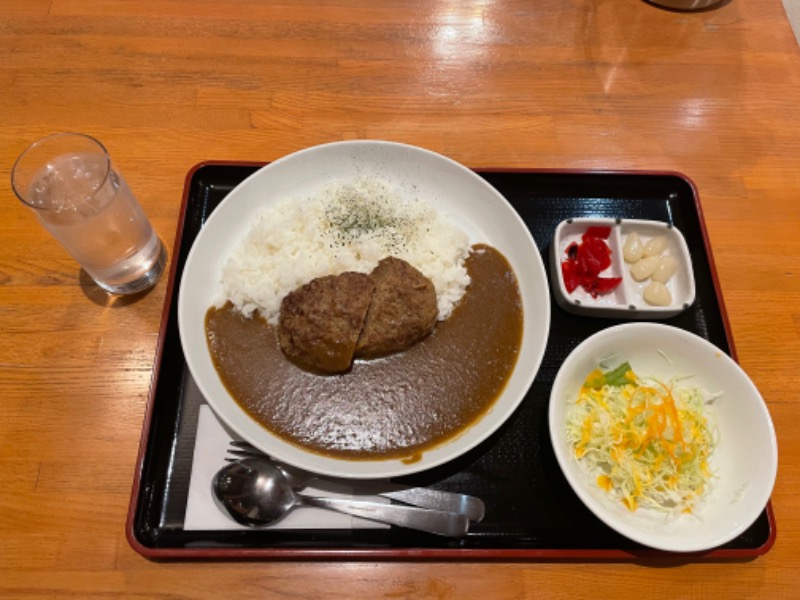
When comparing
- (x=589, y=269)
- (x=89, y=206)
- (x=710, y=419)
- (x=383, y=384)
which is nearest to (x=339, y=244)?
(x=383, y=384)

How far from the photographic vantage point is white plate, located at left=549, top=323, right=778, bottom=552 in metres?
1.79

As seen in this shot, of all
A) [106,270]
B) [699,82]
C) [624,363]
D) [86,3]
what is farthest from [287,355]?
[699,82]

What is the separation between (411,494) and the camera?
1.91 m

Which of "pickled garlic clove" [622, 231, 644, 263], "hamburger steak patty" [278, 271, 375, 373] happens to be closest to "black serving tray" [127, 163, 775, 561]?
"pickled garlic clove" [622, 231, 644, 263]

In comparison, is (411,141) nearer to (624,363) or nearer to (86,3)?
(624,363)

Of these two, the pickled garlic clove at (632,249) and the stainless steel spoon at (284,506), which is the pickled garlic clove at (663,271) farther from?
the stainless steel spoon at (284,506)

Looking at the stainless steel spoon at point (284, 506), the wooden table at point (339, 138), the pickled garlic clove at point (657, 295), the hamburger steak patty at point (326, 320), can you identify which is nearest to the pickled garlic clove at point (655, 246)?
the pickled garlic clove at point (657, 295)

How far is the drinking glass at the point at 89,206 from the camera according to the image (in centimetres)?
200

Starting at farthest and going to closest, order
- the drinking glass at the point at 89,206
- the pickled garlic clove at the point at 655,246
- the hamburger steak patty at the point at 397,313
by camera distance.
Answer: the pickled garlic clove at the point at 655,246
the hamburger steak patty at the point at 397,313
the drinking glass at the point at 89,206

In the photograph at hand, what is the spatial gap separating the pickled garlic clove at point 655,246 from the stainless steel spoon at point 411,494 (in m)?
1.27

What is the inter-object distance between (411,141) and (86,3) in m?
1.97

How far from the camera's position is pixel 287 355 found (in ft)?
7.07

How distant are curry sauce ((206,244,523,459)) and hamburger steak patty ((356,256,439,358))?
7 centimetres

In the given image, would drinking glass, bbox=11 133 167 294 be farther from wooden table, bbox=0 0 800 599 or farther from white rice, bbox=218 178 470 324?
white rice, bbox=218 178 470 324
